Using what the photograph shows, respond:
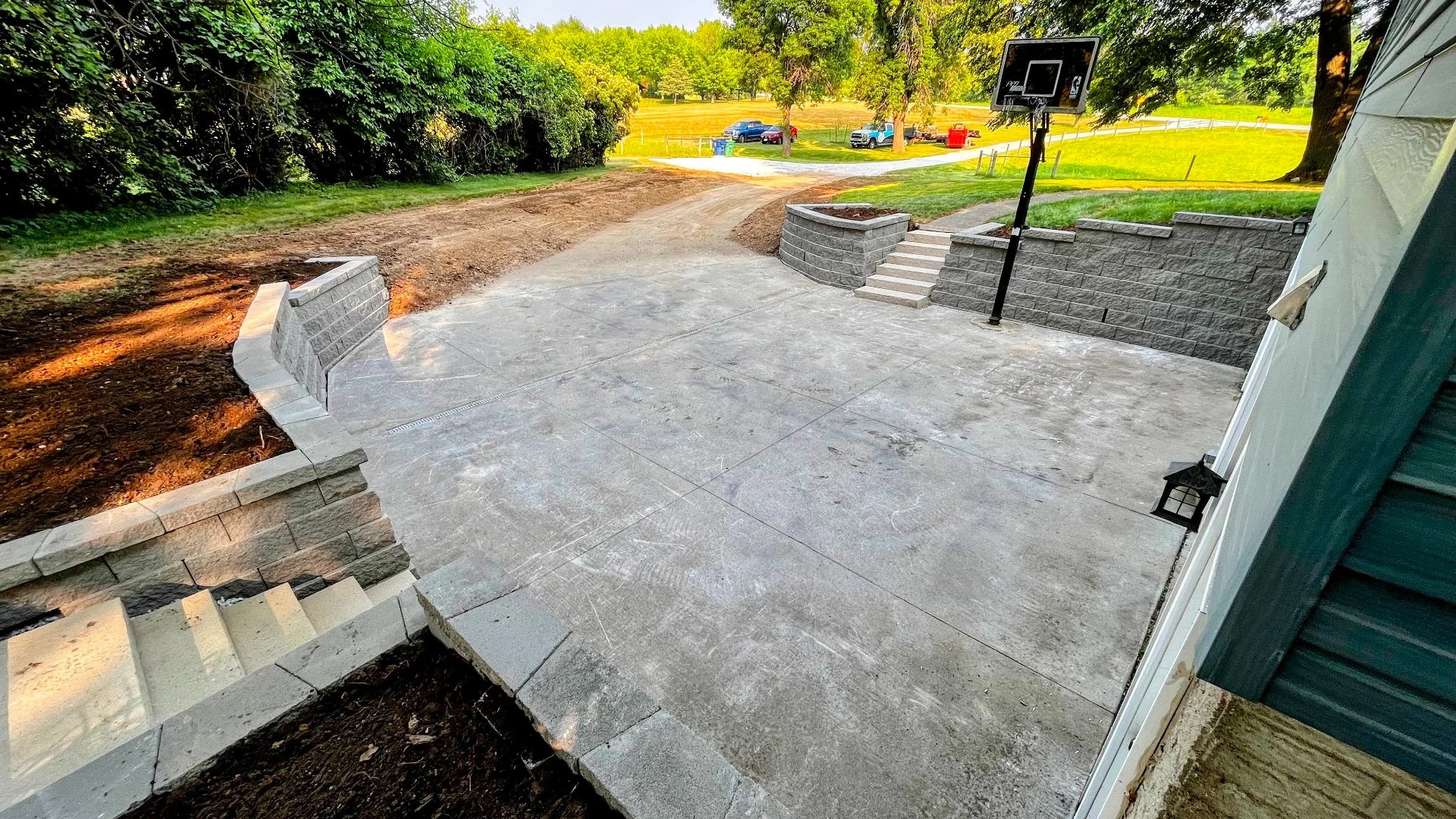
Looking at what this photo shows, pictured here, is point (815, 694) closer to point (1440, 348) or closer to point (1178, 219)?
point (1440, 348)

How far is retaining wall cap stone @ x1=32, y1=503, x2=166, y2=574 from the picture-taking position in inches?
95.1

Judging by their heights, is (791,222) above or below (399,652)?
above

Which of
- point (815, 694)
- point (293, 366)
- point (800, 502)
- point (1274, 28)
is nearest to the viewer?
point (815, 694)

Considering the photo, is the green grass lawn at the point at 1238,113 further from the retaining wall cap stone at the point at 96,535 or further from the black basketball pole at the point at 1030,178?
the retaining wall cap stone at the point at 96,535

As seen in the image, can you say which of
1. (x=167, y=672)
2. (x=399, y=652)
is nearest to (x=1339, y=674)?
(x=399, y=652)

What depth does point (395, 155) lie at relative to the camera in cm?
1509

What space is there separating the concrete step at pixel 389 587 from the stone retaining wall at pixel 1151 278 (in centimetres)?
820

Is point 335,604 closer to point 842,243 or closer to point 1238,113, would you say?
point 842,243

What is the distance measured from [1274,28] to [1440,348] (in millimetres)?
15926

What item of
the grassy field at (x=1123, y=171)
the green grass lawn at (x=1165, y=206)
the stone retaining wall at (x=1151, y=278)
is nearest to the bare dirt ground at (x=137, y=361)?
the stone retaining wall at (x=1151, y=278)

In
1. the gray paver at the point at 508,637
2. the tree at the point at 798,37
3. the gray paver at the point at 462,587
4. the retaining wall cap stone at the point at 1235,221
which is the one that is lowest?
the gray paver at the point at 508,637

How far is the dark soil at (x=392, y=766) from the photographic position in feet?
5.94

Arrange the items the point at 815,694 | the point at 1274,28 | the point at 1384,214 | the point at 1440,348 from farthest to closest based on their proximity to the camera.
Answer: the point at 1274,28, the point at 815,694, the point at 1384,214, the point at 1440,348

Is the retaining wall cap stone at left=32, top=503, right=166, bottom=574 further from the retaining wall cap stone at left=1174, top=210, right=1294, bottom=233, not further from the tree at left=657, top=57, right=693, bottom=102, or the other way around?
the tree at left=657, top=57, right=693, bottom=102
